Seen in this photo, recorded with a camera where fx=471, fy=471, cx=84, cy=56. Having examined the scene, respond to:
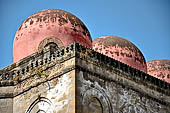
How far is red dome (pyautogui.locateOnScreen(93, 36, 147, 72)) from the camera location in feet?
75.2

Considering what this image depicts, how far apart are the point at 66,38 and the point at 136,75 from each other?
10.9 ft

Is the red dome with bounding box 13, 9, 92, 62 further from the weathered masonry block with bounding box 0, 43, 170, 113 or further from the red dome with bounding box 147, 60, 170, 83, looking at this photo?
the red dome with bounding box 147, 60, 170, 83

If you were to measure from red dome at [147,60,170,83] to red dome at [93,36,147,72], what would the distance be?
3.22 meters

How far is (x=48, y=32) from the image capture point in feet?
65.6

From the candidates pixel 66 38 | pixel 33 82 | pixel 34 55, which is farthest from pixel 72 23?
pixel 33 82

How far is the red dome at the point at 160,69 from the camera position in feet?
85.9

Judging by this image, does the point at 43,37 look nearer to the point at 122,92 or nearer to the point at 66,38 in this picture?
the point at 66,38

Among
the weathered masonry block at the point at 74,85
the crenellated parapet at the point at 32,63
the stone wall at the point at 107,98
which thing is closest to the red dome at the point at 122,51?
the weathered masonry block at the point at 74,85

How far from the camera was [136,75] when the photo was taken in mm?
19125

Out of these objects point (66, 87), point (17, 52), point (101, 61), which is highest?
point (17, 52)

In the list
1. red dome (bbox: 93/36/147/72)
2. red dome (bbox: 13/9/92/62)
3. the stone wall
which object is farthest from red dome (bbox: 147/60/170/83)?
red dome (bbox: 13/9/92/62)

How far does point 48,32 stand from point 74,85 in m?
4.37

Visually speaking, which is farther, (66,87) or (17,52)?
(17,52)

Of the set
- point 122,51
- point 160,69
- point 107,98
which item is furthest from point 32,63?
point 160,69
